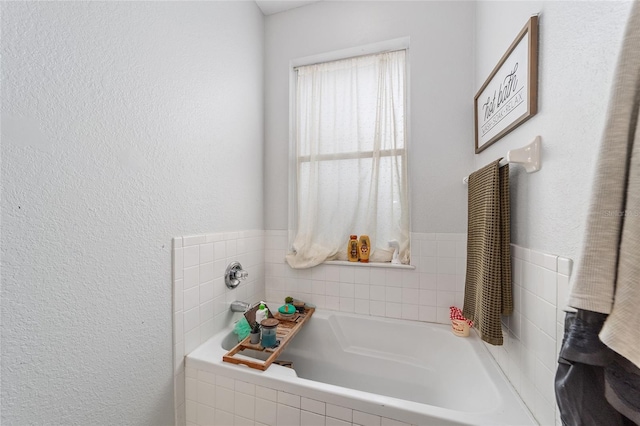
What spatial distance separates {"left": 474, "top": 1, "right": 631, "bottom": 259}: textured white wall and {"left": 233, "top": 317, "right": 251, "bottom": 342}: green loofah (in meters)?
1.40

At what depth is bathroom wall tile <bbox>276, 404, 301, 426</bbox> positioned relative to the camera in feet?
3.14

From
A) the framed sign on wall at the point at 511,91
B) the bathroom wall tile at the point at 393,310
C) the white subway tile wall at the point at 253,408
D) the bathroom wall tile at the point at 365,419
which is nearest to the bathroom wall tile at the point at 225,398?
the white subway tile wall at the point at 253,408

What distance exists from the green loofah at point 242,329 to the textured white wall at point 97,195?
0.36 metres

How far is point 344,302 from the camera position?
168cm

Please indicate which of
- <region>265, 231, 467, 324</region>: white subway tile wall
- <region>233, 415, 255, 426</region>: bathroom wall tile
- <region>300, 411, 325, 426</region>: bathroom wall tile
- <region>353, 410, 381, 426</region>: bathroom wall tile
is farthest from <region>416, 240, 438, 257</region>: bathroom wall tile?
<region>233, 415, 255, 426</region>: bathroom wall tile

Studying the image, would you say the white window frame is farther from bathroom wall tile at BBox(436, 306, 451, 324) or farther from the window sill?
bathroom wall tile at BBox(436, 306, 451, 324)

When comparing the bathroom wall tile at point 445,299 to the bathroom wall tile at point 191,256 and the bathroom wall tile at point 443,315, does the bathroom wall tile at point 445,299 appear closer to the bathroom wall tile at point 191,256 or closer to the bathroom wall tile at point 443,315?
the bathroom wall tile at point 443,315

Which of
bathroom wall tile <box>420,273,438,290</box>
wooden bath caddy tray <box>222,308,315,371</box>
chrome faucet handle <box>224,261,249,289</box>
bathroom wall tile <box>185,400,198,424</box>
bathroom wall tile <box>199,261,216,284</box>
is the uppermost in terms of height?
bathroom wall tile <box>199,261,216,284</box>

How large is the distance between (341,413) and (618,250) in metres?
0.97

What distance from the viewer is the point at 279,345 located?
4.05 feet

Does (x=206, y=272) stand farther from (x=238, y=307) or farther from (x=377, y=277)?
(x=377, y=277)

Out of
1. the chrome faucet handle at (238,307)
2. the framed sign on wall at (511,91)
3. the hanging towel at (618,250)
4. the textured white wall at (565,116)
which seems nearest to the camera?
the hanging towel at (618,250)

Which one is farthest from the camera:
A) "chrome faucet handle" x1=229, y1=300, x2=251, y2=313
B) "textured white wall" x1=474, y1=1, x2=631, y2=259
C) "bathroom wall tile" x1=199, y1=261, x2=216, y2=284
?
"chrome faucet handle" x1=229, y1=300, x2=251, y2=313

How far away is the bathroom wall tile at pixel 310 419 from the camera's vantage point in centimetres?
93
